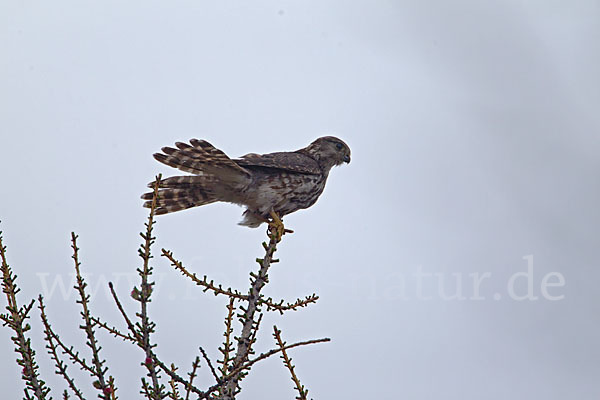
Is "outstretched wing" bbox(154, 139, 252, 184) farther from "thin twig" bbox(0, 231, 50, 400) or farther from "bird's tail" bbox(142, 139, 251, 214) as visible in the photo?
"thin twig" bbox(0, 231, 50, 400)

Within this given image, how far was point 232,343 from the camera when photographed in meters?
3.53

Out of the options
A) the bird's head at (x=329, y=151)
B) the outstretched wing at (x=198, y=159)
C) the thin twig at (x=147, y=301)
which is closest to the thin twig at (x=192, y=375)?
the thin twig at (x=147, y=301)

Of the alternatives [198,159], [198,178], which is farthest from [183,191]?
[198,159]

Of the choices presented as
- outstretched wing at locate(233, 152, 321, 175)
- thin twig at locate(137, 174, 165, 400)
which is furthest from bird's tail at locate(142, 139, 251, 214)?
thin twig at locate(137, 174, 165, 400)

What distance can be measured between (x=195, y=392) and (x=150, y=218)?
81cm

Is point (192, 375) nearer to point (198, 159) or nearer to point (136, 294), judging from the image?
point (136, 294)

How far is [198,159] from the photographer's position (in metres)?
5.59

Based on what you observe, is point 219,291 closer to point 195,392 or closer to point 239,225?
point 195,392

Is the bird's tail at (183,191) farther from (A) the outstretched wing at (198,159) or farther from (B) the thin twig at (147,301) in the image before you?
(B) the thin twig at (147,301)

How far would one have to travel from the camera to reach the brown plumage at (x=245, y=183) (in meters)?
5.70

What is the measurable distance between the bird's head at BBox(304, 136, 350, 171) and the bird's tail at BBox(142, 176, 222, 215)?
1512mm

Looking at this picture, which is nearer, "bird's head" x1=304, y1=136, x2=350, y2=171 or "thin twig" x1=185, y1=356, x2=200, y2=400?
"thin twig" x1=185, y1=356, x2=200, y2=400

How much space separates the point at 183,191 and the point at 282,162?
3.35ft

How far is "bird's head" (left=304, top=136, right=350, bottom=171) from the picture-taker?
7117 mm
